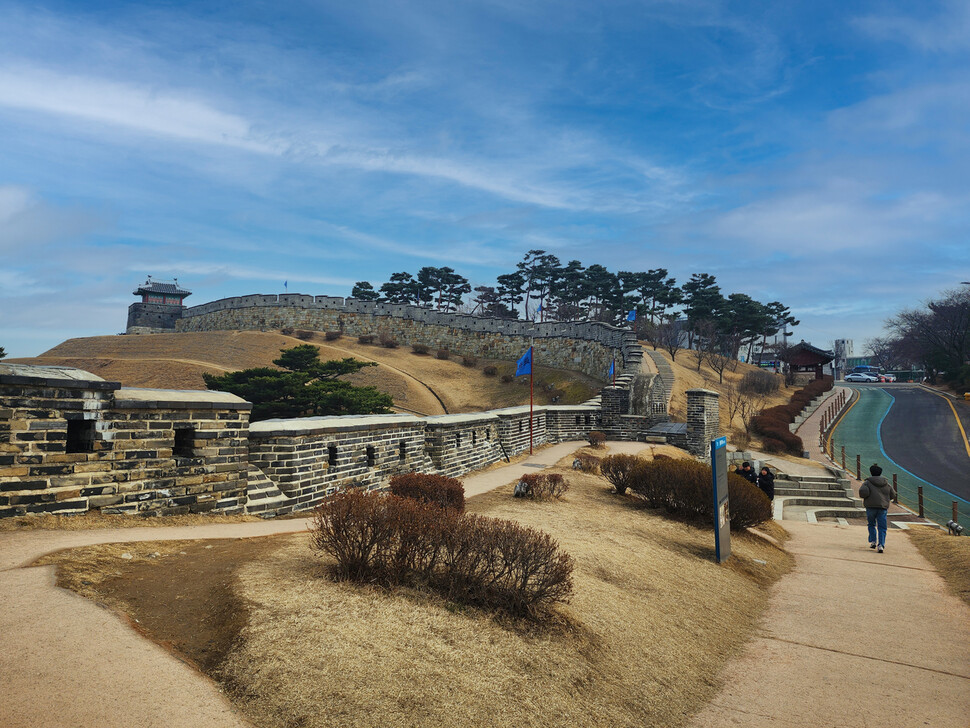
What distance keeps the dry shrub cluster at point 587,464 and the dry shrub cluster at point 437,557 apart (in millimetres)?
9642

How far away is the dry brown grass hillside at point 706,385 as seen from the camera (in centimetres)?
2967

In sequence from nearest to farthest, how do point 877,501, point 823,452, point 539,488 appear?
point 877,501 < point 539,488 < point 823,452

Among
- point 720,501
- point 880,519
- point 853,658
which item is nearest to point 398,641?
point 853,658

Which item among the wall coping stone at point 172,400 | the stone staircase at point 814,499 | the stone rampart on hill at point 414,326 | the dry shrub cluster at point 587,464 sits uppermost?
the stone rampart on hill at point 414,326

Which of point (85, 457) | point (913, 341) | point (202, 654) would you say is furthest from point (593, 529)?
point (913, 341)

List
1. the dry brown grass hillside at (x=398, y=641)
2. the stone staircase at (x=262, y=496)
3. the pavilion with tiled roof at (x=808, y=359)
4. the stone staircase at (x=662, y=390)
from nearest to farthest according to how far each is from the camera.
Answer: the dry brown grass hillside at (x=398, y=641)
the stone staircase at (x=262, y=496)
the stone staircase at (x=662, y=390)
the pavilion with tiled roof at (x=808, y=359)

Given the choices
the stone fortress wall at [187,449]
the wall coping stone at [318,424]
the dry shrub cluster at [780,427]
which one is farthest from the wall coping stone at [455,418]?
the dry shrub cluster at [780,427]

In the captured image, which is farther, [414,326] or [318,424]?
[414,326]

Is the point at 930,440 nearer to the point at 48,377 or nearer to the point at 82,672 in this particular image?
the point at 48,377

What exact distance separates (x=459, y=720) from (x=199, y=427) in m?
5.90

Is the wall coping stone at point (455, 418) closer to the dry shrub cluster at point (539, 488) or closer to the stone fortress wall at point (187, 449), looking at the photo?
the stone fortress wall at point (187, 449)

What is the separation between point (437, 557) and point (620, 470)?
8168 mm

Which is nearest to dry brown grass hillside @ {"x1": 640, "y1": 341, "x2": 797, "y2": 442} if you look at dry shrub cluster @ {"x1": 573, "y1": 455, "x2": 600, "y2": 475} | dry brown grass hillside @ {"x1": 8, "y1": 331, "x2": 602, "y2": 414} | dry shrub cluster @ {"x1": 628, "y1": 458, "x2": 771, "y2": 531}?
dry brown grass hillside @ {"x1": 8, "y1": 331, "x2": 602, "y2": 414}

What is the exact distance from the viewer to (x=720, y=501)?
8922 mm
